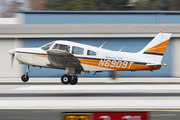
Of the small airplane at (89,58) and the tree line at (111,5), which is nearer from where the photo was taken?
the small airplane at (89,58)

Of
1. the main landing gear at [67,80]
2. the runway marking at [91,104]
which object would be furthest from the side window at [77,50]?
the runway marking at [91,104]

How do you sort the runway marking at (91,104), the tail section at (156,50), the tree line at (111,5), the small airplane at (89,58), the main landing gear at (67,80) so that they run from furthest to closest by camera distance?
1. the tree line at (111,5)
2. the tail section at (156,50)
3. the main landing gear at (67,80)
4. the small airplane at (89,58)
5. the runway marking at (91,104)

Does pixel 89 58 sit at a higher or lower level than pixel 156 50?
lower

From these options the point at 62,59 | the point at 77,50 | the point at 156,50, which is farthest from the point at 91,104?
the point at 156,50

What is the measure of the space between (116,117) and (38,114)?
414 cm

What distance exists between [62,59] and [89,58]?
1.46 metres

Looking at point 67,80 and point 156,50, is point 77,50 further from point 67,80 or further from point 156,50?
point 156,50

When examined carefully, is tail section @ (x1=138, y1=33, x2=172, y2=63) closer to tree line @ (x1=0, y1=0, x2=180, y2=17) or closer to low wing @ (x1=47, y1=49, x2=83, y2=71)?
low wing @ (x1=47, y1=49, x2=83, y2=71)

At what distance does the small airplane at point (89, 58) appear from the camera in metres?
15.1

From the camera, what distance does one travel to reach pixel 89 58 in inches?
603

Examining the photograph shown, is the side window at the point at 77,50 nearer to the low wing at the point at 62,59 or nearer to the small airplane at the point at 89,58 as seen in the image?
the small airplane at the point at 89,58

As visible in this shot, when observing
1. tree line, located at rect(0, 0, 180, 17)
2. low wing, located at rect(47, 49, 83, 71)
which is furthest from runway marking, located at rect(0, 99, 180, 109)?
tree line, located at rect(0, 0, 180, 17)

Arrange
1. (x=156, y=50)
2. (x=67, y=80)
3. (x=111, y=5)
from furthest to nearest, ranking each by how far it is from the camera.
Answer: (x=111, y=5) < (x=156, y=50) < (x=67, y=80)

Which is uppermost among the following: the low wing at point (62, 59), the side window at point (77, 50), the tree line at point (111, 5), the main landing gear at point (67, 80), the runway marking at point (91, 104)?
the tree line at point (111, 5)
